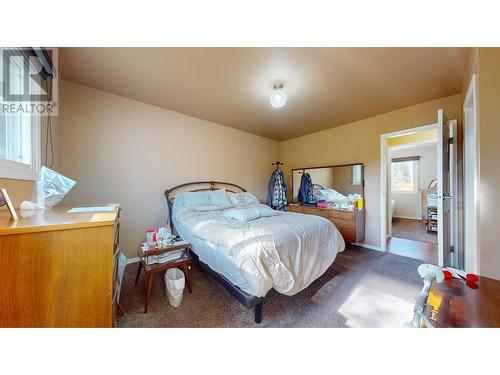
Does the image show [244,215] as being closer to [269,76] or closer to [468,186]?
[269,76]

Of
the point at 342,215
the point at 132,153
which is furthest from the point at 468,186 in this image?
the point at 132,153

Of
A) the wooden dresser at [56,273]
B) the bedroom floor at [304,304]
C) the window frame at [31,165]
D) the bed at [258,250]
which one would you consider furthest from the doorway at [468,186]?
the window frame at [31,165]

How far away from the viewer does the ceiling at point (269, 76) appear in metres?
1.62

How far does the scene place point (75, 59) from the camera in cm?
171

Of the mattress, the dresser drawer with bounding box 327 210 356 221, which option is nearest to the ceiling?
the dresser drawer with bounding box 327 210 356 221

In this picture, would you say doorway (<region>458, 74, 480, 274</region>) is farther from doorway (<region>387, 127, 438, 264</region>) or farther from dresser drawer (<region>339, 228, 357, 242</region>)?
doorway (<region>387, 127, 438, 264</region>)

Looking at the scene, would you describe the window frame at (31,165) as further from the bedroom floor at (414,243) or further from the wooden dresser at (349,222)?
the bedroom floor at (414,243)

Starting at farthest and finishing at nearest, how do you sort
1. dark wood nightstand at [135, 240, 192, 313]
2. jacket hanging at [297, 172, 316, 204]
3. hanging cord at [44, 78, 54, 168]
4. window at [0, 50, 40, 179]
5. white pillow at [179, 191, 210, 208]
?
jacket hanging at [297, 172, 316, 204], white pillow at [179, 191, 210, 208], hanging cord at [44, 78, 54, 168], dark wood nightstand at [135, 240, 192, 313], window at [0, 50, 40, 179]

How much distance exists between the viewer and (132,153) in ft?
8.38

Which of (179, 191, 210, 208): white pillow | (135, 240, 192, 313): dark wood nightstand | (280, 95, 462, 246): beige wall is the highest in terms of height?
(280, 95, 462, 246): beige wall

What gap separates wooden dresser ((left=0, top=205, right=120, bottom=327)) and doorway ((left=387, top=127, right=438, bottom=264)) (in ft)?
14.7

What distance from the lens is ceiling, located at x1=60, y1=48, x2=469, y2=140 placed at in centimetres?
162
